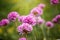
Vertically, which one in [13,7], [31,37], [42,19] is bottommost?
[31,37]

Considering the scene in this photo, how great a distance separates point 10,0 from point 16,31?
0.89ft

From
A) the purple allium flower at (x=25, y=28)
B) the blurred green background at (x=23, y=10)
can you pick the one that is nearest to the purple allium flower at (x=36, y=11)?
the blurred green background at (x=23, y=10)

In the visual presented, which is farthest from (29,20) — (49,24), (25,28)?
(49,24)

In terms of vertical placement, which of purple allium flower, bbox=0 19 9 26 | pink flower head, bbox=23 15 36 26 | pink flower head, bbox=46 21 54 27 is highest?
purple allium flower, bbox=0 19 9 26

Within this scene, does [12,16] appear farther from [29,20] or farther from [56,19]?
[56,19]

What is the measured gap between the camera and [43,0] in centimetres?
134

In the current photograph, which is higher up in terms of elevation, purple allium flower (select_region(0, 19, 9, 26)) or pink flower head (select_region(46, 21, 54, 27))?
purple allium flower (select_region(0, 19, 9, 26))

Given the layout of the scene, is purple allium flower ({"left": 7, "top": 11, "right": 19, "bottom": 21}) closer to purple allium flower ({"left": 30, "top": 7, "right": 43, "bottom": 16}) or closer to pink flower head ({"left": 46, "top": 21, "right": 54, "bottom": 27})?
purple allium flower ({"left": 30, "top": 7, "right": 43, "bottom": 16})

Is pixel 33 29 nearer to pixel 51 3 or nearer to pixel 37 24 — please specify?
pixel 37 24

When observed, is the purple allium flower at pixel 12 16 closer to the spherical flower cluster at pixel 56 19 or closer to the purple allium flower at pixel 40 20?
the purple allium flower at pixel 40 20

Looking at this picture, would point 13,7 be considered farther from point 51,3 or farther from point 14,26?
point 51,3

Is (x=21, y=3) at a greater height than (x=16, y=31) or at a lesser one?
greater

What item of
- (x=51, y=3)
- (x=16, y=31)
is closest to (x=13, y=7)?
(x=16, y=31)

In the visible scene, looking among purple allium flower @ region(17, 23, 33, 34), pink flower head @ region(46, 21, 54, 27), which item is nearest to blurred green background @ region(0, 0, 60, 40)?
pink flower head @ region(46, 21, 54, 27)
